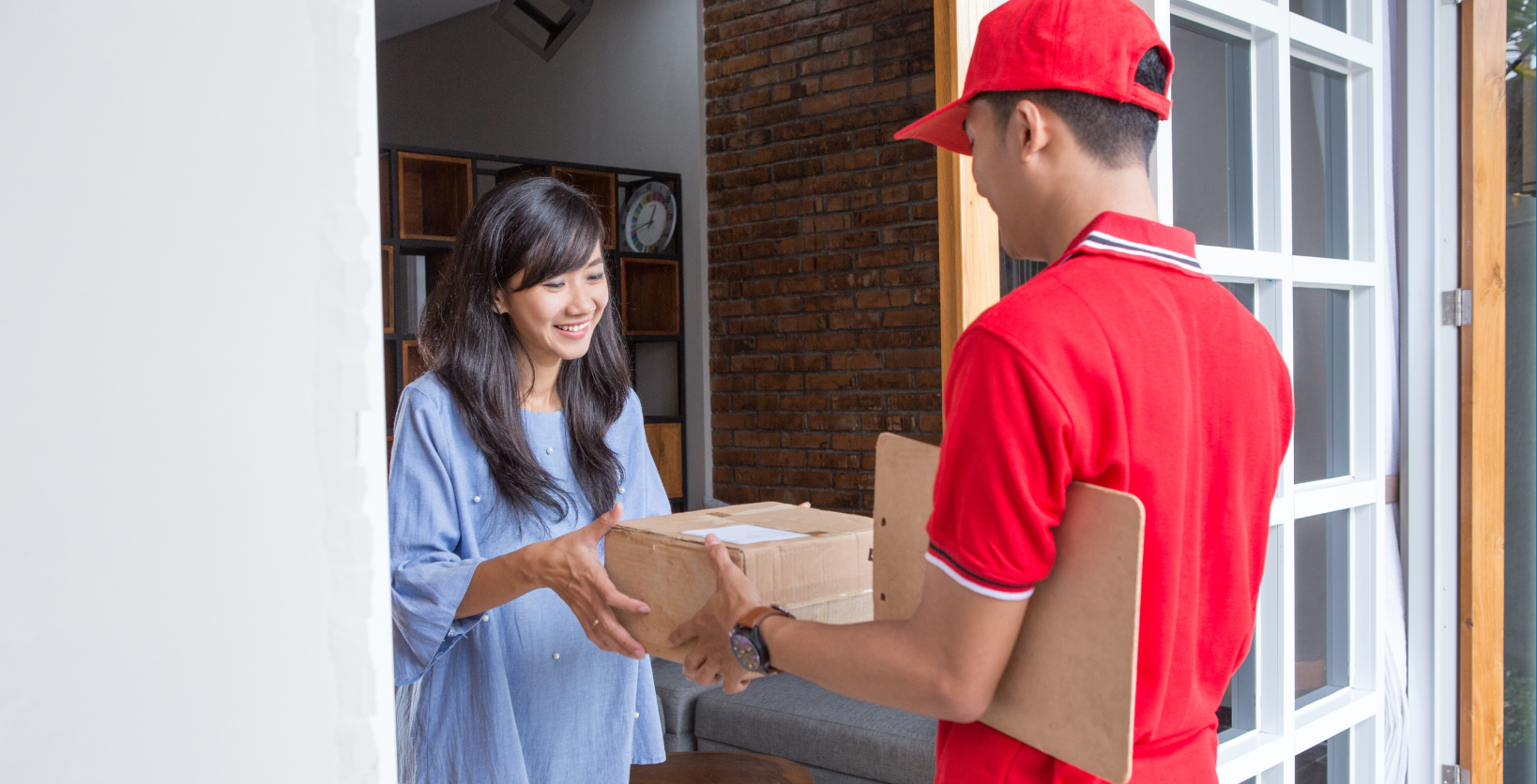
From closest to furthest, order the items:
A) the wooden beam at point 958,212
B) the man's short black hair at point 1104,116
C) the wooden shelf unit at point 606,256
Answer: the man's short black hair at point 1104,116, the wooden beam at point 958,212, the wooden shelf unit at point 606,256

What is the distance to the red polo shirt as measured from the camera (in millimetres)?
755

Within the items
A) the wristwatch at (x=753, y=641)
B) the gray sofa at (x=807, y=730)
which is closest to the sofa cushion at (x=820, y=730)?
the gray sofa at (x=807, y=730)

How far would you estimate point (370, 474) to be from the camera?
1.62ft

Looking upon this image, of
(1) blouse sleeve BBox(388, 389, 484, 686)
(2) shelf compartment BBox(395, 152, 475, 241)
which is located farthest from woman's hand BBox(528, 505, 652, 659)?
(2) shelf compartment BBox(395, 152, 475, 241)

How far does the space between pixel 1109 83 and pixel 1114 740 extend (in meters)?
0.51

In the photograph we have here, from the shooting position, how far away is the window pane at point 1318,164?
1.91m

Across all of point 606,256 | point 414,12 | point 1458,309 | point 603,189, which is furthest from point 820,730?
point 414,12

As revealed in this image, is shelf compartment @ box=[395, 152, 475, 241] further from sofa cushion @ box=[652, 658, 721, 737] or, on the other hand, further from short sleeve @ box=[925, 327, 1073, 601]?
short sleeve @ box=[925, 327, 1073, 601]

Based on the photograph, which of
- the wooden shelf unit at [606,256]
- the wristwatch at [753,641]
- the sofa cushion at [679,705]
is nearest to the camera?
the wristwatch at [753,641]

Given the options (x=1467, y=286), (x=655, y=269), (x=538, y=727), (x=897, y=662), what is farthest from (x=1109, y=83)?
(x=655, y=269)

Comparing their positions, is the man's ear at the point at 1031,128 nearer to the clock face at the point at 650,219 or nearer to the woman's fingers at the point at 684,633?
the woman's fingers at the point at 684,633

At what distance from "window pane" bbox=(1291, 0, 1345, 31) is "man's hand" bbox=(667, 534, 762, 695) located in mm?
1530

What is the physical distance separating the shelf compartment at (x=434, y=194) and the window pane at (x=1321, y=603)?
3.63 metres

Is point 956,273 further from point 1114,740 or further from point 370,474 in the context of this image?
point 370,474
